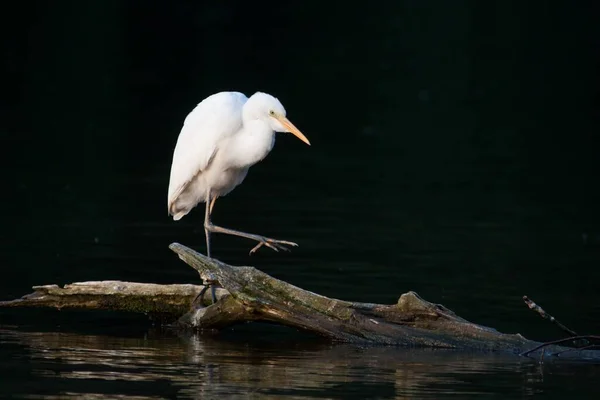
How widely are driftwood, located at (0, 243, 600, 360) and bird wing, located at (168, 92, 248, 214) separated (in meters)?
1.64

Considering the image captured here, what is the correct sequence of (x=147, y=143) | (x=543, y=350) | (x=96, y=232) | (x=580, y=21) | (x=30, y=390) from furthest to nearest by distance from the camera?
(x=580, y=21) → (x=147, y=143) → (x=96, y=232) → (x=543, y=350) → (x=30, y=390)

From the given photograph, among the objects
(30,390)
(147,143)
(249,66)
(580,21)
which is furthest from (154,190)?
(580,21)

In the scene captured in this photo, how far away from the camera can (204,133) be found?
1219cm

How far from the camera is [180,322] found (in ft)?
37.4

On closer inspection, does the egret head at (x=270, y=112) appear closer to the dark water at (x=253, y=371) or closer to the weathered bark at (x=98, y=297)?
the weathered bark at (x=98, y=297)

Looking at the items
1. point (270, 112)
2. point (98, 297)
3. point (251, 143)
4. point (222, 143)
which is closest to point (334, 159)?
point (222, 143)

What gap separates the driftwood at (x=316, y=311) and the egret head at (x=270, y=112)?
1533 millimetres

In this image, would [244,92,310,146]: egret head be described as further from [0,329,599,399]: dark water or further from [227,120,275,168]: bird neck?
[0,329,599,399]: dark water

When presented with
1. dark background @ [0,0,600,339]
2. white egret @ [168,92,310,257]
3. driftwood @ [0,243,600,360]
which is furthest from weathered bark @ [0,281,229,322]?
dark background @ [0,0,600,339]

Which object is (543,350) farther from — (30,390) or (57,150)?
(57,150)

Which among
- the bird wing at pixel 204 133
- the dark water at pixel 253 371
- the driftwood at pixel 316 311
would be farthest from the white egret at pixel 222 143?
the dark water at pixel 253 371

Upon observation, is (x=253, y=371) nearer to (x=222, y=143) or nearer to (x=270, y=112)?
(x=270, y=112)

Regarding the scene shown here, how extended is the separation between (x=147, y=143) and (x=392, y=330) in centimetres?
1335

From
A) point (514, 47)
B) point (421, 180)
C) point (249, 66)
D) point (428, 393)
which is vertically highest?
point (514, 47)
